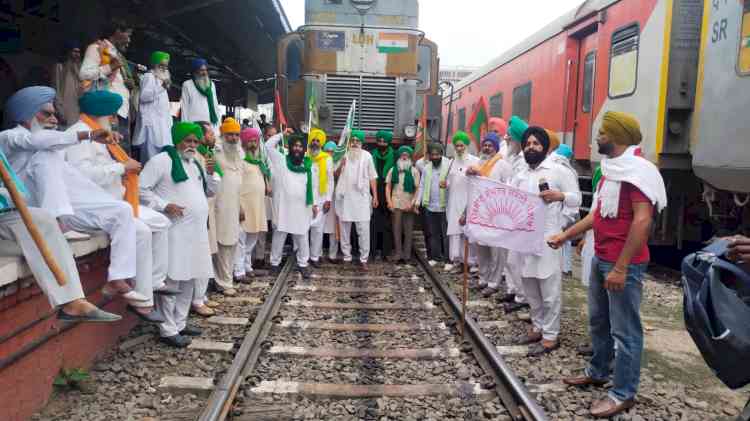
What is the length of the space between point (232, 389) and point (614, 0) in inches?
283

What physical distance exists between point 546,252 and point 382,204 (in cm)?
459

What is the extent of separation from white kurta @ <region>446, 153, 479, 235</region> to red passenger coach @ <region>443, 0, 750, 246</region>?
2.93 ft

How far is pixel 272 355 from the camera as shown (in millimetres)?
4652

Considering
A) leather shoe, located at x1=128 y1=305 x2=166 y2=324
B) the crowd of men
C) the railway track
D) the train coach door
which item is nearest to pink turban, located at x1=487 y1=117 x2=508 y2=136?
the crowd of men

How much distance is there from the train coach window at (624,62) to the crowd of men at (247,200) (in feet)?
5.24

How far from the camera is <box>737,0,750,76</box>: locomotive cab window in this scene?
5.54 m

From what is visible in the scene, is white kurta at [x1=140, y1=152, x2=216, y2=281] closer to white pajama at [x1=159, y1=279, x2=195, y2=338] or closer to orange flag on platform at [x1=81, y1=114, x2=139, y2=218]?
white pajama at [x1=159, y1=279, x2=195, y2=338]

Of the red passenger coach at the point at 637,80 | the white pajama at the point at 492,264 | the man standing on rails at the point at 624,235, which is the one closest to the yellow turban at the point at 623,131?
the man standing on rails at the point at 624,235

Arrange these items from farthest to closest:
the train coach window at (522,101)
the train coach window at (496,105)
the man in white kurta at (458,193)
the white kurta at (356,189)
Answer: the train coach window at (496,105) < the train coach window at (522,101) < the white kurta at (356,189) < the man in white kurta at (458,193)

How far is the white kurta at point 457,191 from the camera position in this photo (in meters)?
7.89

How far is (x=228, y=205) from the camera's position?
20.8ft

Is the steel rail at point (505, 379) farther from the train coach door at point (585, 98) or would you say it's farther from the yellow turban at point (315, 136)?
the train coach door at point (585, 98)

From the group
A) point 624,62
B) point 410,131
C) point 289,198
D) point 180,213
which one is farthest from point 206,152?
point 624,62

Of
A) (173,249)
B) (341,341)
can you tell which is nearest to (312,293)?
(341,341)
